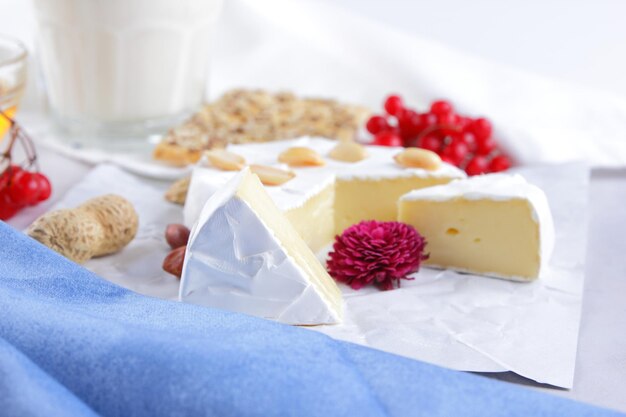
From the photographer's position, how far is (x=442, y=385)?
3.90ft

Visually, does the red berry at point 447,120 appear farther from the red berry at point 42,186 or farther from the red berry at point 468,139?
the red berry at point 42,186

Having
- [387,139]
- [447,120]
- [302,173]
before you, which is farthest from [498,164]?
[302,173]

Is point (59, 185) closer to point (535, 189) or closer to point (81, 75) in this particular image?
point (81, 75)

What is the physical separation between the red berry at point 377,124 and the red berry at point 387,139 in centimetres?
5

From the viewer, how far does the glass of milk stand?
2.30m

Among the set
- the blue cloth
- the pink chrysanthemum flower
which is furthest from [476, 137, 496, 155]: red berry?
the blue cloth

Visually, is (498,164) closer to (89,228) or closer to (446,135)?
(446,135)

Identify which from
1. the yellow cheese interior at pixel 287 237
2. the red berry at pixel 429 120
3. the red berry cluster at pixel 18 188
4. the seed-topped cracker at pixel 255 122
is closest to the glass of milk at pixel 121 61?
the seed-topped cracker at pixel 255 122

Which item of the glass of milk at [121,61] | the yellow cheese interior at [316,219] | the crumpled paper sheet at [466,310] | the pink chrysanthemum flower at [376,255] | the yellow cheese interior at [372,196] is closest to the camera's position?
the crumpled paper sheet at [466,310]

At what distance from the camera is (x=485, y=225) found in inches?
71.2

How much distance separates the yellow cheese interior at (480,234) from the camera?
1.78 m

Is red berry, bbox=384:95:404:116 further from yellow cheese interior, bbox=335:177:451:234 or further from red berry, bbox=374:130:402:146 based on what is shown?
yellow cheese interior, bbox=335:177:451:234

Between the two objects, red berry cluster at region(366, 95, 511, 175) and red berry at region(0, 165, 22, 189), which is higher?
red berry cluster at region(366, 95, 511, 175)

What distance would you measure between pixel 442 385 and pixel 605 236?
994mm
